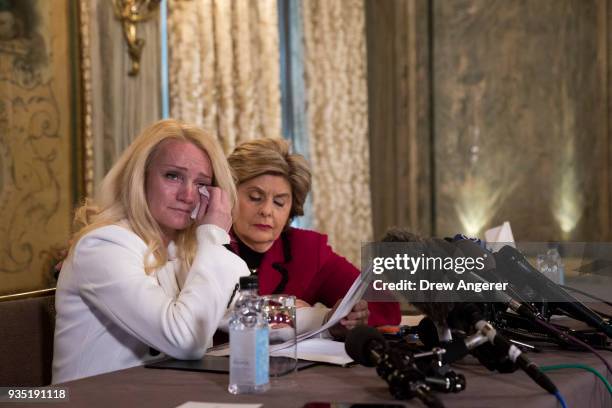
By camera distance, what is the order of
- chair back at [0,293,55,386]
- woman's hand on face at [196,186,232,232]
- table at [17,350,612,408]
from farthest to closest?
1. woman's hand on face at [196,186,232,232]
2. chair back at [0,293,55,386]
3. table at [17,350,612,408]

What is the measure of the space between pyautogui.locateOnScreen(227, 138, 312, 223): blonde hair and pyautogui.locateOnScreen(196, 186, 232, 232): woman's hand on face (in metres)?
0.86

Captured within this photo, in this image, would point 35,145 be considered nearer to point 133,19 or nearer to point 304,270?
point 133,19

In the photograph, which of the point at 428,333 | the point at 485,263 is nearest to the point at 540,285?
the point at 485,263

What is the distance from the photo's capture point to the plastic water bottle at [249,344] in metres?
1.47

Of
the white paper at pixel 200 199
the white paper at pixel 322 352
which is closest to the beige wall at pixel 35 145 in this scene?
the white paper at pixel 200 199

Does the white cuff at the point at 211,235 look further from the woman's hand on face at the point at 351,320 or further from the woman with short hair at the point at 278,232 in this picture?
the woman with short hair at the point at 278,232

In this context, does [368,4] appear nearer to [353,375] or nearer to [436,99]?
[436,99]

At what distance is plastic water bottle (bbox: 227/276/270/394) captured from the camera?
57.8 inches

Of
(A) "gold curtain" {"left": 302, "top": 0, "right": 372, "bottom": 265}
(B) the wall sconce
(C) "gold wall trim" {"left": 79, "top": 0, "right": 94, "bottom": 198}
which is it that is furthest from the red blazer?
(A) "gold curtain" {"left": 302, "top": 0, "right": 372, "bottom": 265}

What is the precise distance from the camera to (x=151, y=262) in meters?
2.21

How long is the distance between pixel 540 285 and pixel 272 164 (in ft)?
4.83

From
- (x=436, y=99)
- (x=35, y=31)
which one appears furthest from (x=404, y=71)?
(x=35, y=31)

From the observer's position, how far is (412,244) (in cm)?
193

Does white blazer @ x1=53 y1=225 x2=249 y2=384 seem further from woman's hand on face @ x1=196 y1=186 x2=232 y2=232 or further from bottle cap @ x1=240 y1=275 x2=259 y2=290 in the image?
bottle cap @ x1=240 y1=275 x2=259 y2=290
